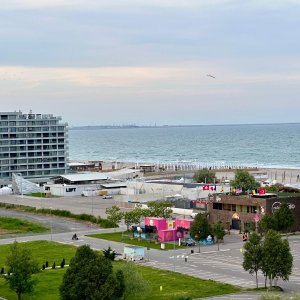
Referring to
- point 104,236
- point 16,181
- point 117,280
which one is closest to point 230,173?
point 16,181

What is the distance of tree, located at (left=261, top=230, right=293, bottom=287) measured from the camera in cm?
5622

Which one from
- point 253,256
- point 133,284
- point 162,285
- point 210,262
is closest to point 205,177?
point 210,262

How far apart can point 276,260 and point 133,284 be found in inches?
468

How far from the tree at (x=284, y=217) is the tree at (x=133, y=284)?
32546 mm

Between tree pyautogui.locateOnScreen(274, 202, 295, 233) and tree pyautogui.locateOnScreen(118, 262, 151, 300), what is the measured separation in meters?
32.5

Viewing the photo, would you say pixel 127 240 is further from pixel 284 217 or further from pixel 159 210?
pixel 284 217

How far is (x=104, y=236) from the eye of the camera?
86.1 m

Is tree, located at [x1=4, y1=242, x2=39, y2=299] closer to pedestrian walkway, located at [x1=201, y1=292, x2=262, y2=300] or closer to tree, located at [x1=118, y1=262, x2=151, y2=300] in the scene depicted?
tree, located at [x1=118, y1=262, x2=151, y2=300]

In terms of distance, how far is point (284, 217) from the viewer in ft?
266

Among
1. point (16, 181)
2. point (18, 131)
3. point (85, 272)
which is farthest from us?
point (18, 131)

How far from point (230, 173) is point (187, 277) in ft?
374

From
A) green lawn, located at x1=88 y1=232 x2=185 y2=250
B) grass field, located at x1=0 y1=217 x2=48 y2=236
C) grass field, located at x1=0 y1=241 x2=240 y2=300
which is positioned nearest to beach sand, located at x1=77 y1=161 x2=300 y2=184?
grass field, located at x1=0 y1=217 x2=48 y2=236

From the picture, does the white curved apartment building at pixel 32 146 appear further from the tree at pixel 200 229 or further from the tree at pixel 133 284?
the tree at pixel 133 284

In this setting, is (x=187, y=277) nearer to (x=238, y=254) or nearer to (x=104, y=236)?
(x=238, y=254)
